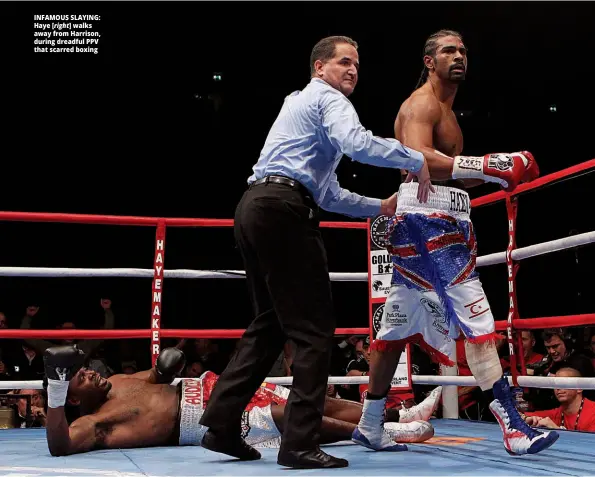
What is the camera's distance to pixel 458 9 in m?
5.64

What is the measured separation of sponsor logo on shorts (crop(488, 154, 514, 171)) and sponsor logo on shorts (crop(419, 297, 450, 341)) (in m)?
0.45

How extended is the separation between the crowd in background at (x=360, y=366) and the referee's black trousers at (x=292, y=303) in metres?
1.25

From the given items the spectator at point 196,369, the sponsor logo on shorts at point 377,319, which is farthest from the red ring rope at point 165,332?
the spectator at point 196,369

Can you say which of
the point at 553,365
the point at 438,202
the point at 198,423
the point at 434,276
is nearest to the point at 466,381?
the point at 434,276

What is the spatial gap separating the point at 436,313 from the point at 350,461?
0.55 m

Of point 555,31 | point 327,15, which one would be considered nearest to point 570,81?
point 555,31

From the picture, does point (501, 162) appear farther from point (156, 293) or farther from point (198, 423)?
point (156, 293)

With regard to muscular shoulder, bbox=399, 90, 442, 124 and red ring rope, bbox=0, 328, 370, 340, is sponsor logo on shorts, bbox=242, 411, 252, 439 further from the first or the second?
muscular shoulder, bbox=399, 90, 442, 124

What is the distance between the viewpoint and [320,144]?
6.47 ft

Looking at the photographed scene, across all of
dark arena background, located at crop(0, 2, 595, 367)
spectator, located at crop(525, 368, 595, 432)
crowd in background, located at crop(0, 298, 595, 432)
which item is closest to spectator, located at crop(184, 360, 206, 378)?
crowd in background, located at crop(0, 298, 595, 432)

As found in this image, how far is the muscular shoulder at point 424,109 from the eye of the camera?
7.18 ft

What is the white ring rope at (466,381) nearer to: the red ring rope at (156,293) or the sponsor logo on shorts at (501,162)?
the red ring rope at (156,293)

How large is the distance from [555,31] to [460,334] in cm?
456

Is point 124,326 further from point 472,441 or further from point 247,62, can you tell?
point 472,441
